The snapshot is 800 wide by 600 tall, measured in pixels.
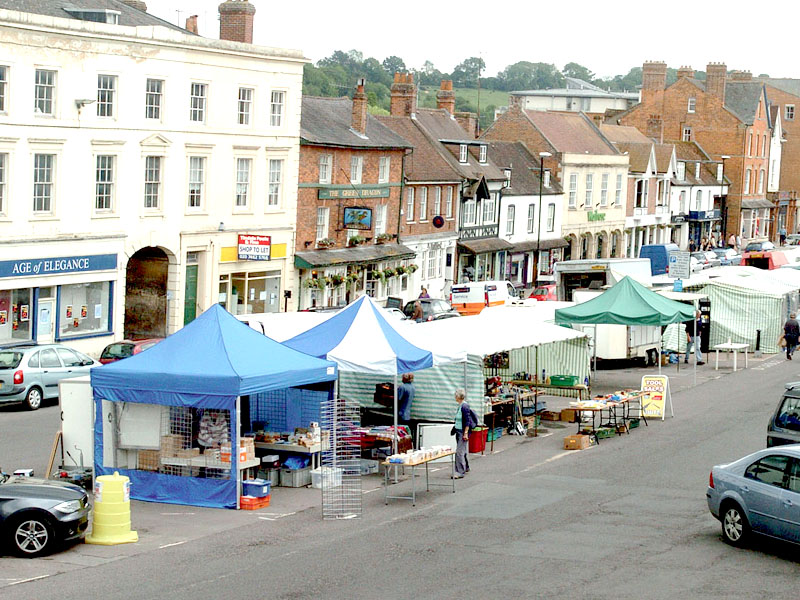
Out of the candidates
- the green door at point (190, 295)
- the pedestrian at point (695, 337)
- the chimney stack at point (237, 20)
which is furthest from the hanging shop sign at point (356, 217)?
the pedestrian at point (695, 337)

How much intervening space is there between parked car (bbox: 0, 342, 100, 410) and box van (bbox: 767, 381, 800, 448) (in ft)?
54.2

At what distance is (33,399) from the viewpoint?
94.3ft

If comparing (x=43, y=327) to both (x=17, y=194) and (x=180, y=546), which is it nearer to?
(x=17, y=194)

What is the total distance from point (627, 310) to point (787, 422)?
11220mm

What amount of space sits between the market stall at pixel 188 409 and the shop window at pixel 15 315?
16.7m

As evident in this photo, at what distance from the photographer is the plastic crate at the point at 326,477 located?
20.2 m

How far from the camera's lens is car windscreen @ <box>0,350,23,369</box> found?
Answer: 93.5 feet

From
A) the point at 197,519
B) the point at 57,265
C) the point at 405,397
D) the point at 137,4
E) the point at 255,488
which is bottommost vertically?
the point at 197,519

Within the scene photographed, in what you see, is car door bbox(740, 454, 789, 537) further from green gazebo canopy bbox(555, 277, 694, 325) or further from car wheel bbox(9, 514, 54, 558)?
green gazebo canopy bbox(555, 277, 694, 325)

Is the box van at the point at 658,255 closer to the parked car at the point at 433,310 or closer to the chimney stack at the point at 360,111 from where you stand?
the chimney stack at the point at 360,111

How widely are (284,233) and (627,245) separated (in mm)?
39849

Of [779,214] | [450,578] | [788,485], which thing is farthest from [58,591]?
[779,214]

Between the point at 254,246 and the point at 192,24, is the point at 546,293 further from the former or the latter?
the point at 192,24

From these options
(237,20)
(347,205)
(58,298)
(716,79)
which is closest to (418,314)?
(347,205)
